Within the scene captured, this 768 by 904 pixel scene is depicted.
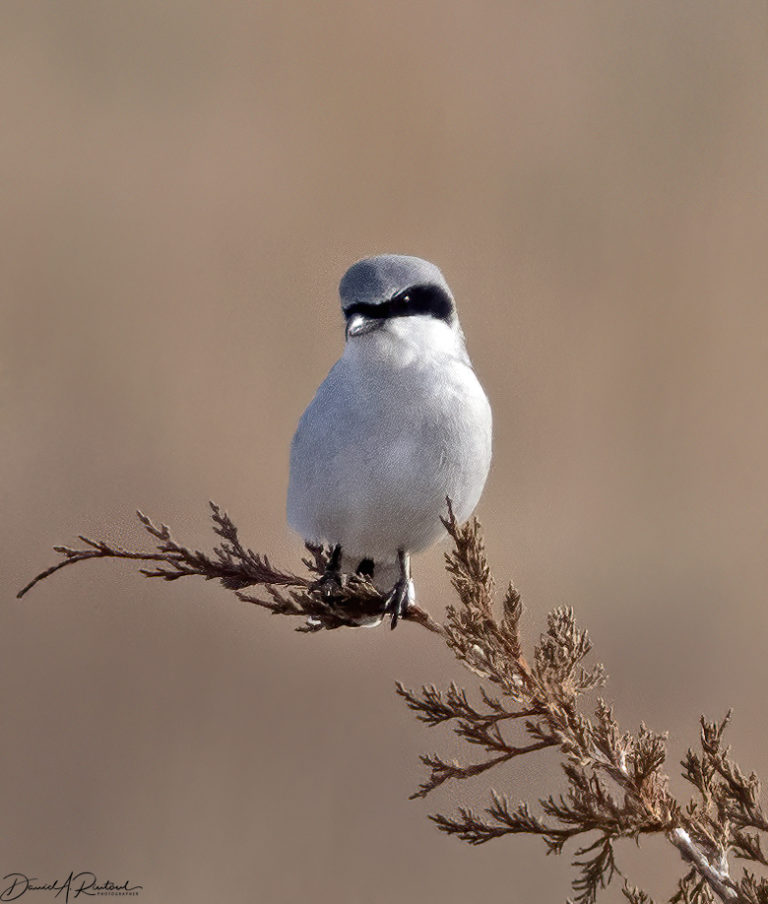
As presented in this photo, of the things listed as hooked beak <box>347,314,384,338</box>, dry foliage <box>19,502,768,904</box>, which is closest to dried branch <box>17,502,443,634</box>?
dry foliage <box>19,502,768,904</box>

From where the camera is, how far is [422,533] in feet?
5.82

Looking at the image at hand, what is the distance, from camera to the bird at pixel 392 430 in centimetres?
170

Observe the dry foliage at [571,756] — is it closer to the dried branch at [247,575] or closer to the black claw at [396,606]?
the dried branch at [247,575]

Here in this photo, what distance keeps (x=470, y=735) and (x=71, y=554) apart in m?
0.56

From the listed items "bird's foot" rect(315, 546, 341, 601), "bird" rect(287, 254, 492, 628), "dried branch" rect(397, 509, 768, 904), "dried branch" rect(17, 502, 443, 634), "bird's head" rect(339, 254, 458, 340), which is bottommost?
"dried branch" rect(397, 509, 768, 904)

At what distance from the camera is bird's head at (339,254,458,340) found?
1705mm

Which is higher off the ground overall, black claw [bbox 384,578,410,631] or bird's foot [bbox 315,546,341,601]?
bird's foot [bbox 315,546,341,601]

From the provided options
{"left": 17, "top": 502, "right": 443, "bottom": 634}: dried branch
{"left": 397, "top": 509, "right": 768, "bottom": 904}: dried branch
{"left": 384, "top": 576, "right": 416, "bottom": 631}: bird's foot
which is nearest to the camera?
{"left": 397, "top": 509, "right": 768, "bottom": 904}: dried branch

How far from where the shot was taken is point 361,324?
1.69 meters

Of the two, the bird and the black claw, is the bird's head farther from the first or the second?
the black claw

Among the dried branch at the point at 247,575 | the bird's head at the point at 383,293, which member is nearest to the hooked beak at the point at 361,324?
the bird's head at the point at 383,293

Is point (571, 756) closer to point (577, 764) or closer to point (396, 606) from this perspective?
point (577, 764)

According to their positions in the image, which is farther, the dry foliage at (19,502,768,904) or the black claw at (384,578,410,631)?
the black claw at (384,578,410,631)

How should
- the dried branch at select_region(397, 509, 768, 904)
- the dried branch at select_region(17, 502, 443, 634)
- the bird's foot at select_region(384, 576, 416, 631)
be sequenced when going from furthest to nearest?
the bird's foot at select_region(384, 576, 416, 631), the dried branch at select_region(17, 502, 443, 634), the dried branch at select_region(397, 509, 768, 904)
